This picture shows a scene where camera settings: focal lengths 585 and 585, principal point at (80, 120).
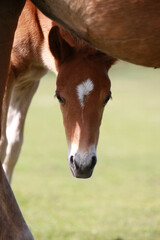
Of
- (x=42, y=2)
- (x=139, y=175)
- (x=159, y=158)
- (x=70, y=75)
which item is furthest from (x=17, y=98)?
(x=159, y=158)

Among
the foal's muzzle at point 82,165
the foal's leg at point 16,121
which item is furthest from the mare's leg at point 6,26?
the foal's leg at point 16,121

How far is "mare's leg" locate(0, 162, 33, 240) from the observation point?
10.1ft

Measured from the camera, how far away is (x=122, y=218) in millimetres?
7520

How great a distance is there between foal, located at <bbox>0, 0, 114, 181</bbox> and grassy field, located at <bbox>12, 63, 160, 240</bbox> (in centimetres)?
63

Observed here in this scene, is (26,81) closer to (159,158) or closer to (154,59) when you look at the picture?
(154,59)

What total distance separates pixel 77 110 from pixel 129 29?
180 cm

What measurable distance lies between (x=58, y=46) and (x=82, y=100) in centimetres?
62

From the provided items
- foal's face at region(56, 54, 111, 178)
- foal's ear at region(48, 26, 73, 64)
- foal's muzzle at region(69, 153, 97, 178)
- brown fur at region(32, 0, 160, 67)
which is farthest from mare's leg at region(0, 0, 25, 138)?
foal's ear at region(48, 26, 73, 64)

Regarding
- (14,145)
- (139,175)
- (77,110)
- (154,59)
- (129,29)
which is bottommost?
(139,175)

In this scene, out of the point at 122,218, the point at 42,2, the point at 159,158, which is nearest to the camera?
the point at 42,2

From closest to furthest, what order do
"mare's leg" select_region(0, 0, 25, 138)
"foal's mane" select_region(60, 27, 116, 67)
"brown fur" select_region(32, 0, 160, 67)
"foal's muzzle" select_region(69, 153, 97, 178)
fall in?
"brown fur" select_region(32, 0, 160, 67) < "mare's leg" select_region(0, 0, 25, 138) < "foal's muzzle" select_region(69, 153, 97, 178) < "foal's mane" select_region(60, 27, 116, 67)

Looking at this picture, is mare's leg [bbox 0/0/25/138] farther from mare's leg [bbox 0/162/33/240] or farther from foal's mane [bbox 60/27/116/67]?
foal's mane [bbox 60/27/116/67]

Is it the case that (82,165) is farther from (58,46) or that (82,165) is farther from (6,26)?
(6,26)

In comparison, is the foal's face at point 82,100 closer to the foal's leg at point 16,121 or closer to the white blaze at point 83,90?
the white blaze at point 83,90
